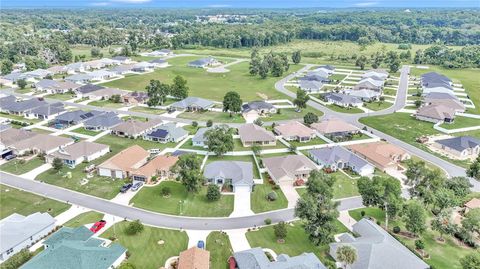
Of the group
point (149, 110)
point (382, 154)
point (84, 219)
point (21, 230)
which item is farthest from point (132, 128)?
point (382, 154)

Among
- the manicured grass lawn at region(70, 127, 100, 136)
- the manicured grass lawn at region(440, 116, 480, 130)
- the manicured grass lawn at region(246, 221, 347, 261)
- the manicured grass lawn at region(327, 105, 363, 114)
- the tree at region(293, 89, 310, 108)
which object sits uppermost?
the tree at region(293, 89, 310, 108)

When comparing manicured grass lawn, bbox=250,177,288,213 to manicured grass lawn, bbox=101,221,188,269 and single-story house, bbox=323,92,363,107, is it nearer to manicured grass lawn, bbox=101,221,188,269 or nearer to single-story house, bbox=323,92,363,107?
manicured grass lawn, bbox=101,221,188,269

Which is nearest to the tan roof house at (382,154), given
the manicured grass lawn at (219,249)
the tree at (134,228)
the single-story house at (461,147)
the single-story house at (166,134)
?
the single-story house at (461,147)

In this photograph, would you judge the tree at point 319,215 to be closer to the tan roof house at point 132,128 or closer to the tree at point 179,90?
the tan roof house at point 132,128

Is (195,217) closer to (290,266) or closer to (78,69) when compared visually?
(290,266)

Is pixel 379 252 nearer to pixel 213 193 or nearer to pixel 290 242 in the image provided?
pixel 290 242

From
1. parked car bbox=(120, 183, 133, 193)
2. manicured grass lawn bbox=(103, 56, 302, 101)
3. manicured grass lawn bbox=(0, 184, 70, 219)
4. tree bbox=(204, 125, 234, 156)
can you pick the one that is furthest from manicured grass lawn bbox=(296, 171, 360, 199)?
manicured grass lawn bbox=(103, 56, 302, 101)
